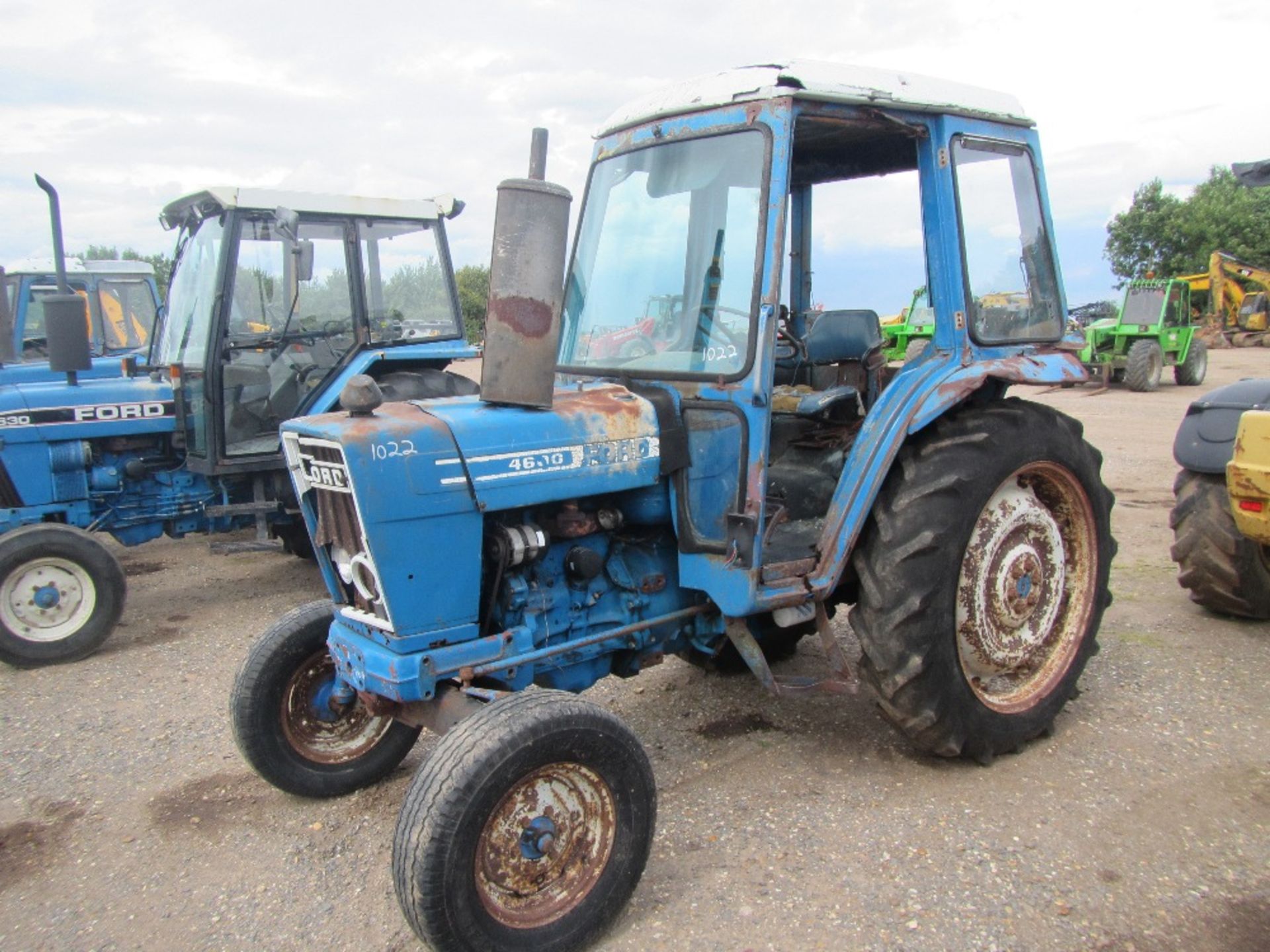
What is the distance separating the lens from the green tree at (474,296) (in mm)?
19312

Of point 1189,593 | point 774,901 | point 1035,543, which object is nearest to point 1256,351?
point 1189,593

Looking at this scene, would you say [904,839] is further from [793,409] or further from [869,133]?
[869,133]

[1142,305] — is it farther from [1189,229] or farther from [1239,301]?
[1189,229]

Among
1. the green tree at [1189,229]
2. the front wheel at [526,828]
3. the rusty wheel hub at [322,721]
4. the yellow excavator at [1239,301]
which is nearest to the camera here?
the front wheel at [526,828]

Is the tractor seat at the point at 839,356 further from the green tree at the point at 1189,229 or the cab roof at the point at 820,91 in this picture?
the green tree at the point at 1189,229

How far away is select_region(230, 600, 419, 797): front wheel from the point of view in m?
3.37

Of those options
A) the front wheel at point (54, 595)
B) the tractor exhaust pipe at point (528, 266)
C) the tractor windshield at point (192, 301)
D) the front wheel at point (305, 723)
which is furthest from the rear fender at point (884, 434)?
the tractor windshield at point (192, 301)

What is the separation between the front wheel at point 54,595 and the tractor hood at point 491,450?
3064 millimetres

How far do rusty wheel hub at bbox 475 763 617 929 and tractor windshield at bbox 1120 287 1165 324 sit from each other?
1718cm

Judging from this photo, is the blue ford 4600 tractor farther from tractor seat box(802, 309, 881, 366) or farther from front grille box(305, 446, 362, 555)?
tractor seat box(802, 309, 881, 366)

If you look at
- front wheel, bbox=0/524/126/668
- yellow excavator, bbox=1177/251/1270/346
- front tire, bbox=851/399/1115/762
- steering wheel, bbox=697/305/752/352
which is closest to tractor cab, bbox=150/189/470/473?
front wheel, bbox=0/524/126/668

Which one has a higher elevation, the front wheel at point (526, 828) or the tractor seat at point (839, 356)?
the tractor seat at point (839, 356)

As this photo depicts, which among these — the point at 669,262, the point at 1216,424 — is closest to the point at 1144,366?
the point at 1216,424

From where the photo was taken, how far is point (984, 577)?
11.9 feet
